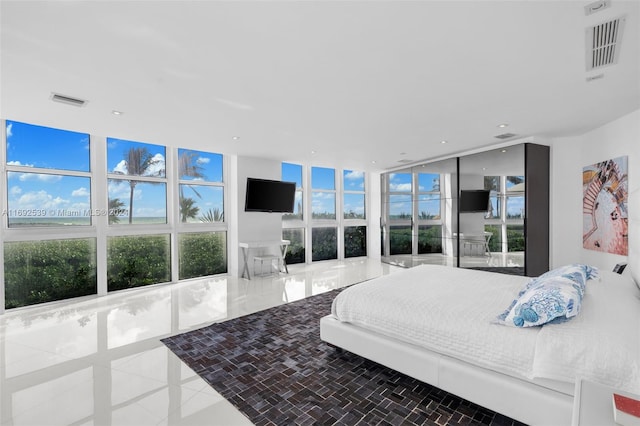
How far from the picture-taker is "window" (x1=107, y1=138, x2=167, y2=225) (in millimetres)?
5215

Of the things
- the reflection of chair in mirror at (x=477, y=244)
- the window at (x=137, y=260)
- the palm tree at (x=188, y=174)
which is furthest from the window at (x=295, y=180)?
the reflection of chair in mirror at (x=477, y=244)

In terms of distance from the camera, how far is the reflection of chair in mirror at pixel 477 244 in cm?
533

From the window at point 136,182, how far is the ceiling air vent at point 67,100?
2.16 metres

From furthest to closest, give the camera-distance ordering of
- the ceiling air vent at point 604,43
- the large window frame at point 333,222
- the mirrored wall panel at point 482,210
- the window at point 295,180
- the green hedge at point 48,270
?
the large window frame at point 333,222
the window at point 295,180
the mirrored wall panel at point 482,210
the green hedge at point 48,270
the ceiling air vent at point 604,43

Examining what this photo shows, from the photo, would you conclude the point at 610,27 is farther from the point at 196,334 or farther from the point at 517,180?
the point at 196,334

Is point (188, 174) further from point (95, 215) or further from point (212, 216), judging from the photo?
point (95, 215)

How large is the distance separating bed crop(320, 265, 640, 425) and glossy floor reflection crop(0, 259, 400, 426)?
1225mm

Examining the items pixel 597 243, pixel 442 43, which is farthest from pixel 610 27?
pixel 597 243

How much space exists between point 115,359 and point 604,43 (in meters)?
4.82

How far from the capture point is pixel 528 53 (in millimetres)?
2342

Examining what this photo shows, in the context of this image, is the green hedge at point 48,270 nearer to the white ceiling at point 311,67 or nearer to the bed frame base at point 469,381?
the white ceiling at point 311,67

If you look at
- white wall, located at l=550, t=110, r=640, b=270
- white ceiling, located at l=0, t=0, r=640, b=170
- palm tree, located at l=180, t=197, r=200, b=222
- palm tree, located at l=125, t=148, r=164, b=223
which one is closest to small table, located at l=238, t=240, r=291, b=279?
palm tree, located at l=180, t=197, r=200, b=222

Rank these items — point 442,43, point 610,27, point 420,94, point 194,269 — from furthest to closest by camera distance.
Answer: point 194,269 → point 420,94 → point 442,43 → point 610,27

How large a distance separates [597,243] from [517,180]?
4.48 ft
